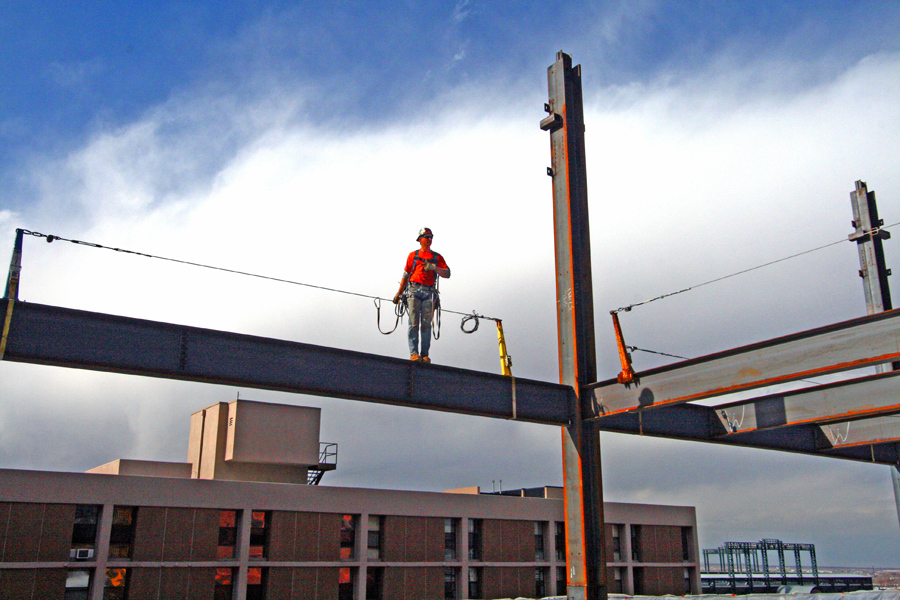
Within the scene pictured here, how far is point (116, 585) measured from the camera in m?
30.6

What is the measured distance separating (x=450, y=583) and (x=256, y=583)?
1134 cm

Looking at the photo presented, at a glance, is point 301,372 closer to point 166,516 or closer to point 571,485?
point 571,485

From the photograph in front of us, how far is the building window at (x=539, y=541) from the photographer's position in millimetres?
44500

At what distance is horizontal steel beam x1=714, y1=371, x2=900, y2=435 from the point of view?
13.7m

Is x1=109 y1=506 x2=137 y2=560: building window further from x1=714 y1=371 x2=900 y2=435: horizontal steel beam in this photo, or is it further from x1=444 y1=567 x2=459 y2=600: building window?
x1=714 y1=371 x2=900 y2=435: horizontal steel beam

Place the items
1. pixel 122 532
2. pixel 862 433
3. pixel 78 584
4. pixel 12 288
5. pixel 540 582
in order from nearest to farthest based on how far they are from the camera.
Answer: pixel 12 288 → pixel 862 433 → pixel 78 584 → pixel 122 532 → pixel 540 582

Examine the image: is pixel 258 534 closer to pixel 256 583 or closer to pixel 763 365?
pixel 256 583

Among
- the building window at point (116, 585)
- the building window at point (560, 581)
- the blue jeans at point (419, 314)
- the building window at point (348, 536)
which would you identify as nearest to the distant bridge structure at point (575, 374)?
the blue jeans at point (419, 314)

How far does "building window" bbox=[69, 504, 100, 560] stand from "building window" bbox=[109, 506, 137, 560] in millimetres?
696

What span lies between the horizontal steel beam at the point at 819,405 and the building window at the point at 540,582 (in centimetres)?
3213

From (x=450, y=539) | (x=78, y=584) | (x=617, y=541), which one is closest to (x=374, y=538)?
(x=450, y=539)

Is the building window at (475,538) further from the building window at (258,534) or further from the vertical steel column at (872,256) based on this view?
the vertical steel column at (872,256)

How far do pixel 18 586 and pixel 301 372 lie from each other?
80.2 ft

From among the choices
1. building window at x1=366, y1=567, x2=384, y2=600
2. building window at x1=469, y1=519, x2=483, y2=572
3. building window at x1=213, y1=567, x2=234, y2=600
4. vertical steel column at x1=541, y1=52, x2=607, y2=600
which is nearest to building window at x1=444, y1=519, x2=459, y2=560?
building window at x1=469, y1=519, x2=483, y2=572
